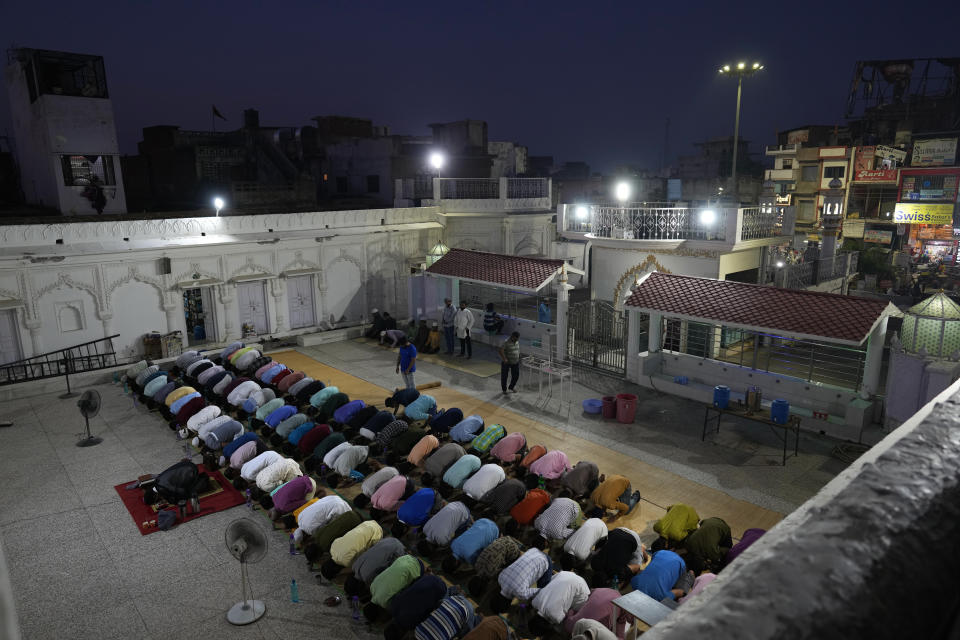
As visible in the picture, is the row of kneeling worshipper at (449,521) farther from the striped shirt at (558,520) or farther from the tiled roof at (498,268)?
the tiled roof at (498,268)

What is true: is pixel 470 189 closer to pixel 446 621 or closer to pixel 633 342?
pixel 633 342

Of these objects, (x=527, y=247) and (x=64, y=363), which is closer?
(x=64, y=363)

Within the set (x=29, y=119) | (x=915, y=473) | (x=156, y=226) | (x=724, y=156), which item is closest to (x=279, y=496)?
(x=915, y=473)

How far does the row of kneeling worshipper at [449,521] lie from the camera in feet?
26.8

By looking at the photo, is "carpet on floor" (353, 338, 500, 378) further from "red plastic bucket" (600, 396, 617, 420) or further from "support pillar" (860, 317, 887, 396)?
"support pillar" (860, 317, 887, 396)

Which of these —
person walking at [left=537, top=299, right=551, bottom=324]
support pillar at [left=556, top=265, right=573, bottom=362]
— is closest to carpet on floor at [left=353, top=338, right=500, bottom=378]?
support pillar at [left=556, top=265, right=573, bottom=362]

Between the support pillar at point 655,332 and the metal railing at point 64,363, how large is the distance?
648 inches

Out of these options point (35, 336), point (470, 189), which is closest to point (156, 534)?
point (35, 336)

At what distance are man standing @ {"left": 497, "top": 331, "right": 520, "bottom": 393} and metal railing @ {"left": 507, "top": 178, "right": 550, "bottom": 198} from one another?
41.2ft

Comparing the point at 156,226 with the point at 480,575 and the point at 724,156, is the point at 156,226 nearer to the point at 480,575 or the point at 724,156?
the point at 480,575

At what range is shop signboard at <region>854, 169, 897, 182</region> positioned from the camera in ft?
131

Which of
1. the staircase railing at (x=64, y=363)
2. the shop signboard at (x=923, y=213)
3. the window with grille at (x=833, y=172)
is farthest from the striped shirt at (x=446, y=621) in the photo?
the window with grille at (x=833, y=172)

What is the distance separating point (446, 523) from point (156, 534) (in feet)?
17.4

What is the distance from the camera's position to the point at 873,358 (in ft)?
46.2
